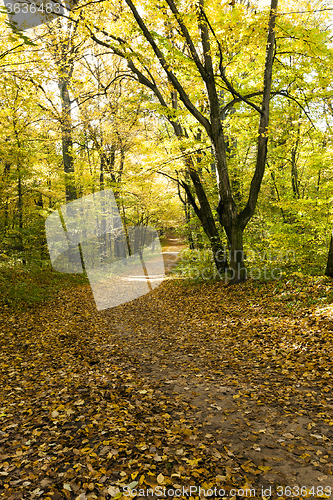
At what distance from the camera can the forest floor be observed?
10.1 ft

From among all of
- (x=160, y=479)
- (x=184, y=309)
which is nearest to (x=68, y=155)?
(x=184, y=309)

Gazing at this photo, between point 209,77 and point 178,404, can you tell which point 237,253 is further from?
point 178,404

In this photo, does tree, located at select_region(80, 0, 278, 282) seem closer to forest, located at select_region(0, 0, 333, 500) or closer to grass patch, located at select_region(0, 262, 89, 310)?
forest, located at select_region(0, 0, 333, 500)

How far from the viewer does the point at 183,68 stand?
9430 mm

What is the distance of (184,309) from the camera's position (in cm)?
1027

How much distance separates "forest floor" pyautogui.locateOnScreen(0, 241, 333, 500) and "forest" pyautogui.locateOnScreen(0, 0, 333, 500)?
24 mm

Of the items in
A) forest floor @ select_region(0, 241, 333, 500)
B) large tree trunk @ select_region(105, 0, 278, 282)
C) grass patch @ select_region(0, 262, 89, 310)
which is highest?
large tree trunk @ select_region(105, 0, 278, 282)

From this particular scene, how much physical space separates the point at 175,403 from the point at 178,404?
57mm

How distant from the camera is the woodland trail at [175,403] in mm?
3129

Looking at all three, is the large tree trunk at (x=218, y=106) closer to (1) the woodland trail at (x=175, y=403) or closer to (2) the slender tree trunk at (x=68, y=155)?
(1) the woodland trail at (x=175, y=403)

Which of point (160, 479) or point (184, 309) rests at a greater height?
point (160, 479)

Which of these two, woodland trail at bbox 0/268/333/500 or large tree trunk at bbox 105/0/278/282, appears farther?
large tree trunk at bbox 105/0/278/282

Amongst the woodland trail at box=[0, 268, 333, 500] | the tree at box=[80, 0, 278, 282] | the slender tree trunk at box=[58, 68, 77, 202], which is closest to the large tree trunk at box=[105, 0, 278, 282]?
the tree at box=[80, 0, 278, 282]

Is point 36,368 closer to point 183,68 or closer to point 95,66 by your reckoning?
point 183,68
